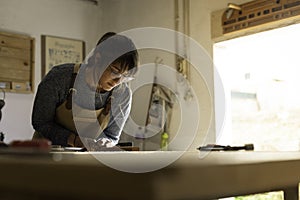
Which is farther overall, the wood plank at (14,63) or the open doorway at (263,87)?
the wood plank at (14,63)

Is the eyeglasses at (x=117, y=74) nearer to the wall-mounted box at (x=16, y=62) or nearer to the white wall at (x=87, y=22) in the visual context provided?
the white wall at (x=87, y=22)

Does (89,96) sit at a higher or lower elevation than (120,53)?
lower

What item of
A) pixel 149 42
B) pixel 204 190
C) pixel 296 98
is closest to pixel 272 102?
pixel 296 98

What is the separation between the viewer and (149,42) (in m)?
3.82

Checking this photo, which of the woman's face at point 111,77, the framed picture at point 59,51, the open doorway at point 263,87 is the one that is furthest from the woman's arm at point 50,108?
the framed picture at point 59,51

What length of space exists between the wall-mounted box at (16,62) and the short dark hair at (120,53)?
2.05 metres

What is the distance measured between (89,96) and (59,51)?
205 cm

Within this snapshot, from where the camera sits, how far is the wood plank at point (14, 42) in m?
3.70

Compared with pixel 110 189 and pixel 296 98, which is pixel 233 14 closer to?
pixel 296 98

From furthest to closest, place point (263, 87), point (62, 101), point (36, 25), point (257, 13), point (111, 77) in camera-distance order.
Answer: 1. point (263, 87)
2. point (36, 25)
3. point (257, 13)
4. point (62, 101)
5. point (111, 77)

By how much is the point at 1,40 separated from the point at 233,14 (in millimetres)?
2083

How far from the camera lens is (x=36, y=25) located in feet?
13.0

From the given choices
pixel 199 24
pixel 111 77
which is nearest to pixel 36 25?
pixel 199 24

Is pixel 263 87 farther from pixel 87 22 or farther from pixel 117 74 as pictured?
pixel 117 74
